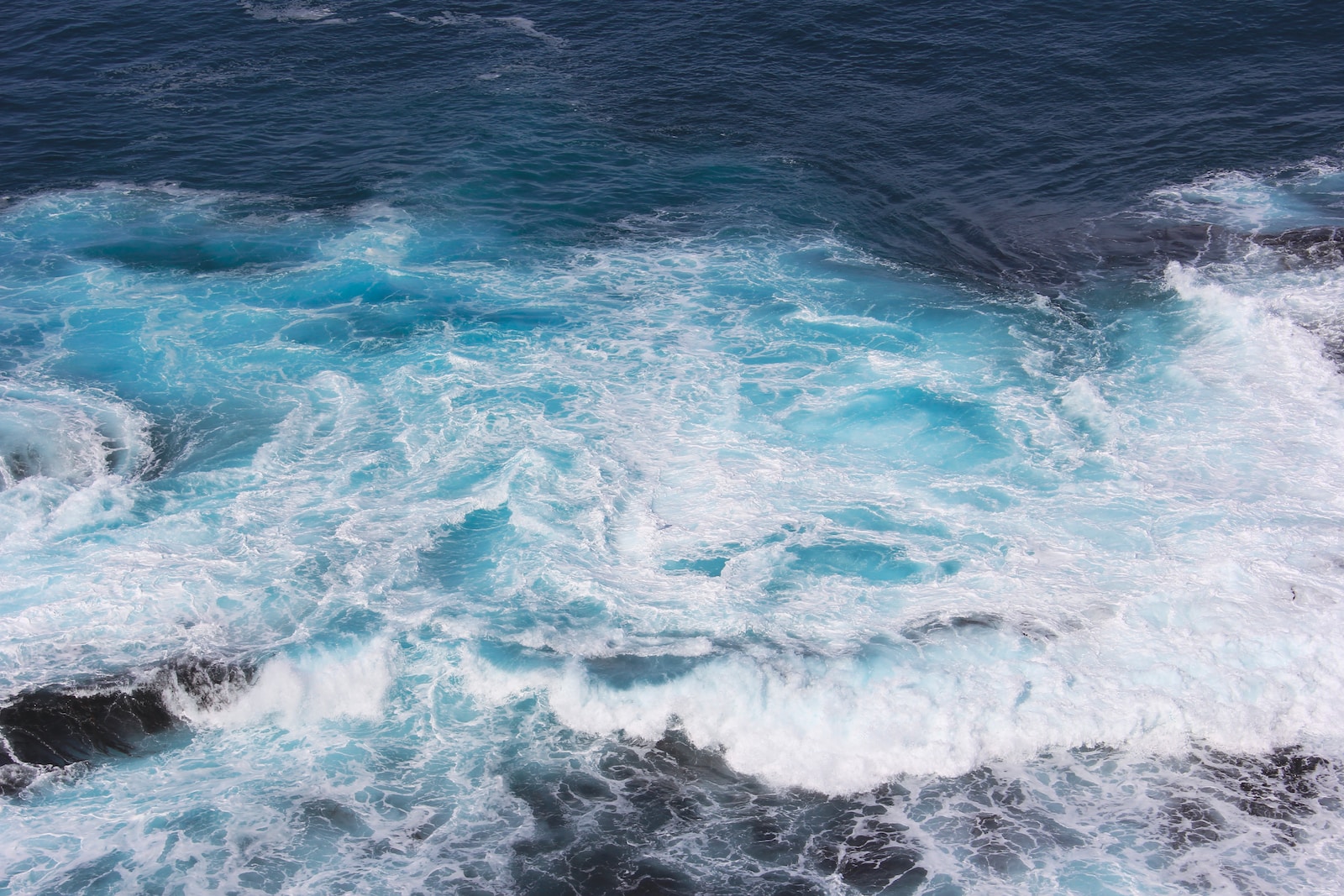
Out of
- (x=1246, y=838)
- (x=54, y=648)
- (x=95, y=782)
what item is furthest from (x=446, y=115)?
(x=1246, y=838)

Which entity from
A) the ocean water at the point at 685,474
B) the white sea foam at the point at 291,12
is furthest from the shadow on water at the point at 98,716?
the white sea foam at the point at 291,12

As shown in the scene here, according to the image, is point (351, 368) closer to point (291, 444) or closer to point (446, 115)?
point (291, 444)

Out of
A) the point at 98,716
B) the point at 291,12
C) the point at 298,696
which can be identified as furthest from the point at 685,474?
the point at 291,12

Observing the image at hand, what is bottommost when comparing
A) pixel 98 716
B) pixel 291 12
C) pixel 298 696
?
pixel 298 696

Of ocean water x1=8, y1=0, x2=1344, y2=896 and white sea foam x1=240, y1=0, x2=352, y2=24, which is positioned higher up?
white sea foam x1=240, y1=0, x2=352, y2=24

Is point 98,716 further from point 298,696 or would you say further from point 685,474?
point 685,474

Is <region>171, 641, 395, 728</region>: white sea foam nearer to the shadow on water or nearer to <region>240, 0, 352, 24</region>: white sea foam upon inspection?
the shadow on water

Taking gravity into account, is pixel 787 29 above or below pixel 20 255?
above

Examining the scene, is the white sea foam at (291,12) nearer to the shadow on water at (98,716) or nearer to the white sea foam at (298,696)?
the shadow on water at (98,716)

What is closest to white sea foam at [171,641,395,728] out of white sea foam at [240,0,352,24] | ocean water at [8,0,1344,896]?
ocean water at [8,0,1344,896]
